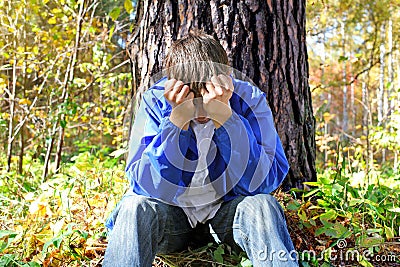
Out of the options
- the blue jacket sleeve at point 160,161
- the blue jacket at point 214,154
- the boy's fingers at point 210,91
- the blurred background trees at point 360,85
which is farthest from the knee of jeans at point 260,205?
the blurred background trees at point 360,85

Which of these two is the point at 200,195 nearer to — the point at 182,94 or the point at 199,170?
the point at 199,170

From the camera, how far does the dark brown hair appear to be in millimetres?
1561

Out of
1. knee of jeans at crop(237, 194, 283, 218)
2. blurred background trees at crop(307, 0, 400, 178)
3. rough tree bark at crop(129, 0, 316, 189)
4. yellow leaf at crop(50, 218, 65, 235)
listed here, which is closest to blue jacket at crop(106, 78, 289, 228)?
knee of jeans at crop(237, 194, 283, 218)

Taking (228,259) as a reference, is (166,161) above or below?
above

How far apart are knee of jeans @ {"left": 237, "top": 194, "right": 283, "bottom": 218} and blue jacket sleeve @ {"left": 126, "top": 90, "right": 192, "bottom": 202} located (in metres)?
0.22

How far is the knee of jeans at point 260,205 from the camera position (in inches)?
56.3

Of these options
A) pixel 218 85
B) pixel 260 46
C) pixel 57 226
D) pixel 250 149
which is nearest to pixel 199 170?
pixel 250 149

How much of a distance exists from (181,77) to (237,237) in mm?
552

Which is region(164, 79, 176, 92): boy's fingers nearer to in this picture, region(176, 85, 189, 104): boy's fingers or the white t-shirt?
Answer: region(176, 85, 189, 104): boy's fingers

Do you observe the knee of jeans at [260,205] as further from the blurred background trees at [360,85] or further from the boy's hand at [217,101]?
the blurred background trees at [360,85]

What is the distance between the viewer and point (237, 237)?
1533 mm

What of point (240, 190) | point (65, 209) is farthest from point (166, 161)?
point (65, 209)

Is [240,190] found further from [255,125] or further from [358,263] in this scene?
[358,263]

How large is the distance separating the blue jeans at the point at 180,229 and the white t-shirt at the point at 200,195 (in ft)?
0.10
